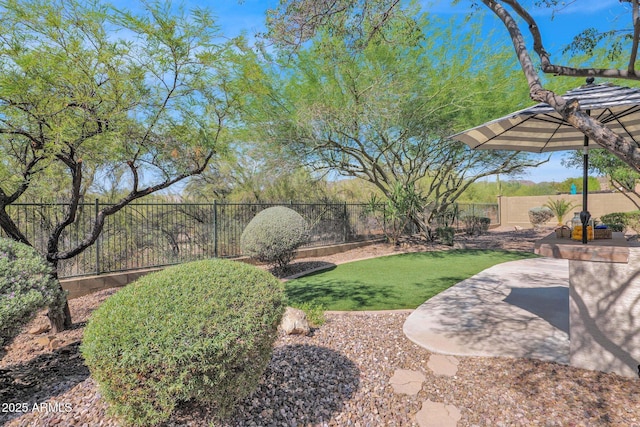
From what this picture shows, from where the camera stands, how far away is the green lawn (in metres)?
5.26

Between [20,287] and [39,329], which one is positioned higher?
[20,287]

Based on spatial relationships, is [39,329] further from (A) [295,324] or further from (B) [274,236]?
(B) [274,236]

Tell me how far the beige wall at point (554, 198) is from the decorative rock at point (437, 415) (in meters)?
20.8

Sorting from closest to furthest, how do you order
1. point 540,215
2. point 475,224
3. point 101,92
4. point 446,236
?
point 101,92
point 446,236
point 475,224
point 540,215

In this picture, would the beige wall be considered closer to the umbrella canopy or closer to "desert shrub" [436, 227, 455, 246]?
"desert shrub" [436, 227, 455, 246]

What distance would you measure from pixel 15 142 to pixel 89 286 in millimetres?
2938

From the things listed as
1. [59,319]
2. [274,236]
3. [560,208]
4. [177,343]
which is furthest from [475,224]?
[177,343]

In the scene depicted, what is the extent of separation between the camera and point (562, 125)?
3928mm

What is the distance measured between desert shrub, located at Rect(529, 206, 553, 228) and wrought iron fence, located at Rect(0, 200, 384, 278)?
20665 millimetres

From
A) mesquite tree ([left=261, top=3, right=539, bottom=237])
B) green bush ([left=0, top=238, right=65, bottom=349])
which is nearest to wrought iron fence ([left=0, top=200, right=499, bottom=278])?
mesquite tree ([left=261, top=3, right=539, bottom=237])

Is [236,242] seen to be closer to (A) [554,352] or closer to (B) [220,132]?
(B) [220,132]

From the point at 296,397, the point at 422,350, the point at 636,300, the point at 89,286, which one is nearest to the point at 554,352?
the point at 636,300

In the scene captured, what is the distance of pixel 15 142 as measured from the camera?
4.87 meters

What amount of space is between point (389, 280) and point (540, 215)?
2037cm
